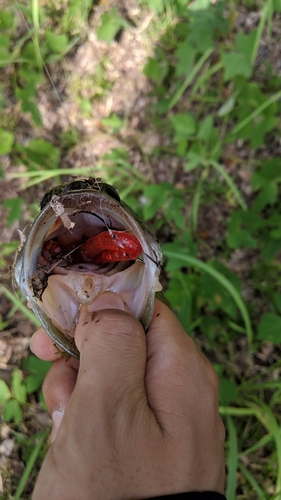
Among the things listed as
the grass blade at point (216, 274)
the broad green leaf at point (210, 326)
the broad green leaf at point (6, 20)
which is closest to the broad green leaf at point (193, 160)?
the grass blade at point (216, 274)

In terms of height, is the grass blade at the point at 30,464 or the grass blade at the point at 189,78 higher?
the grass blade at the point at 189,78

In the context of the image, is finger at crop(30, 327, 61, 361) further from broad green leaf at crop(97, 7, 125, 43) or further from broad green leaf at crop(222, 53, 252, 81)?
broad green leaf at crop(97, 7, 125, 43)

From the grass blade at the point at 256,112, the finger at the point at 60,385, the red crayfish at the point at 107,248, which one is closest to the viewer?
the red crayfish at the point at 107,248

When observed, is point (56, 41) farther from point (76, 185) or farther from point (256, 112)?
point (76, 185)

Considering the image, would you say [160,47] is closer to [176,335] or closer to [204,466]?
[176,335]

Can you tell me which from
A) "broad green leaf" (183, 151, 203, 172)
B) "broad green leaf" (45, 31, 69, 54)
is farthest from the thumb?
"broad green leaf" (45, 31, 69, 54)

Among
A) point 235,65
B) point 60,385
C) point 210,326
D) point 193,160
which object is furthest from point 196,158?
point 60,385

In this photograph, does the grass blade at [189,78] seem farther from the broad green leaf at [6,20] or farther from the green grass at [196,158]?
the broad green leaf at [6,20]
